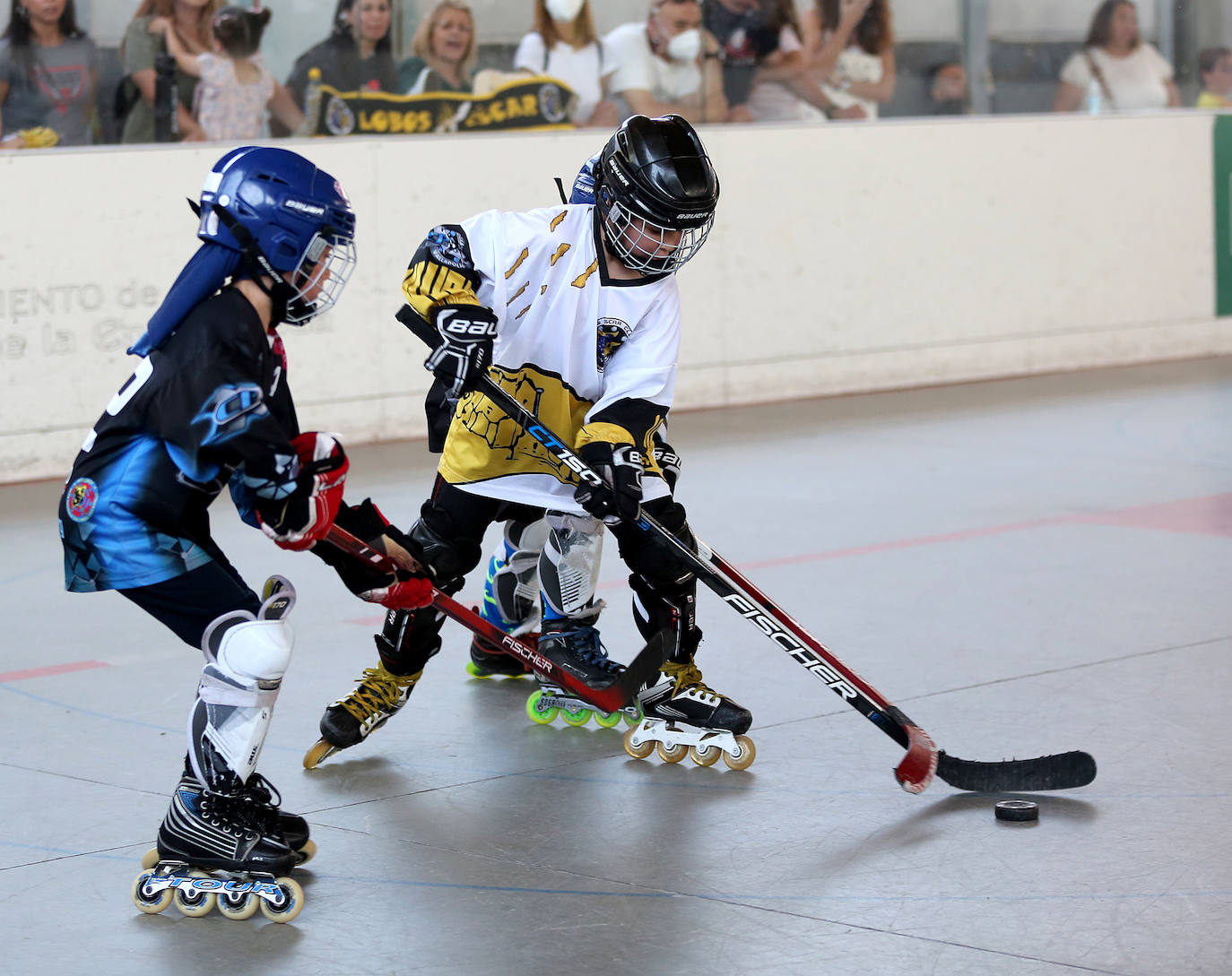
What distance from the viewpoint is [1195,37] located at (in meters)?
11.3

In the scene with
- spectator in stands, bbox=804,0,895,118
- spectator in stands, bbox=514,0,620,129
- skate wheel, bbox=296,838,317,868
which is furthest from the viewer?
spectator in stands, bbox=804,0,895,118

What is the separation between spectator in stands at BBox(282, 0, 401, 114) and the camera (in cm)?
801

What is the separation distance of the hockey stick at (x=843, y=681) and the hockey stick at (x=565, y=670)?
0.20 m

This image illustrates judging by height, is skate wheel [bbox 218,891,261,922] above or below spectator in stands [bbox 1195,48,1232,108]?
above

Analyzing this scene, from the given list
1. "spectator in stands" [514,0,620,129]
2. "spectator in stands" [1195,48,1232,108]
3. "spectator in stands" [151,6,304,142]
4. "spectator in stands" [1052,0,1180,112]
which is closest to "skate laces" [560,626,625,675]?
"spectator in stands" [151,6,304,142]

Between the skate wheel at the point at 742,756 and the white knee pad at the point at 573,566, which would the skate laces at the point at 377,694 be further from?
the skate wheel at the point at 742,756

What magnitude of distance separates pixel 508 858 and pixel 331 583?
2503mm

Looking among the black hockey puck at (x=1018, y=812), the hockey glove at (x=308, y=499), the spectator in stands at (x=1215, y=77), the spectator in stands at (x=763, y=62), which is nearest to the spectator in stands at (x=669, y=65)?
the spectator in stands at (x=763, y=62)

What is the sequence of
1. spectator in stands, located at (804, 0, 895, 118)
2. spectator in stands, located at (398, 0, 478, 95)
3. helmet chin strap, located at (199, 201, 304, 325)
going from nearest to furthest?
helmet chin strap, located at (199, 201, 304, 325)
spectator in stands, located at (398, 0, 478, 95)
spectator in stands, located at (804, 0, 895, 118)

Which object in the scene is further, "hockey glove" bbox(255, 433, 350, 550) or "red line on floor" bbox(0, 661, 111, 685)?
"red line on floor" bbox(0, 661, 111, 685)

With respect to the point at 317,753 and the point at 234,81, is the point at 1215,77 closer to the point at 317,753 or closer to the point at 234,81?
the point at 234,81

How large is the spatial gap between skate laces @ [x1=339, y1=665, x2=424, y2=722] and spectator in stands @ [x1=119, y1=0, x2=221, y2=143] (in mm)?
4460

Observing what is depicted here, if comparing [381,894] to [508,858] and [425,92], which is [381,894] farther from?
[425,92]

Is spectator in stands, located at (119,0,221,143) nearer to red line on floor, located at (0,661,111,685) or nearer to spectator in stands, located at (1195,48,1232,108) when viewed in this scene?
red line on floor, located at (0,661,111,685)
